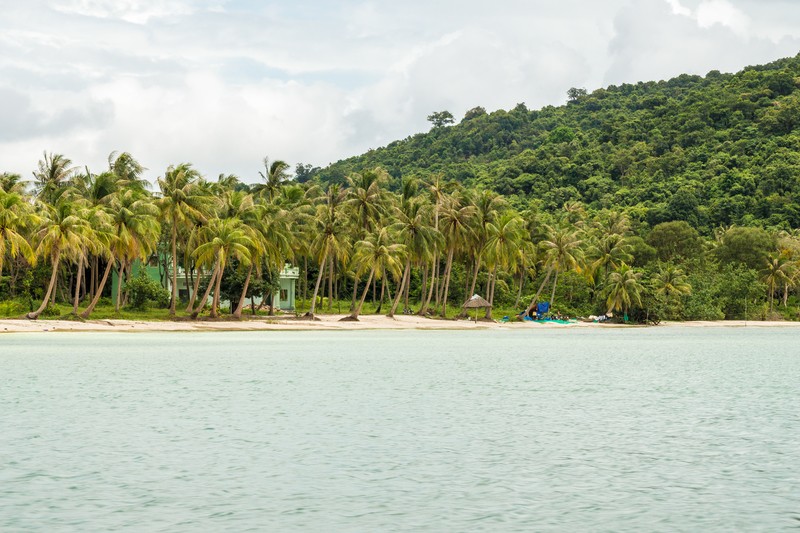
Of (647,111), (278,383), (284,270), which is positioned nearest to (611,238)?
(284,270)

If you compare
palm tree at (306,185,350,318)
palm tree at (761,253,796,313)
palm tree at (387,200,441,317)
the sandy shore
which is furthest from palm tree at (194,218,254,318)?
palm tree at (761,253,796,313)

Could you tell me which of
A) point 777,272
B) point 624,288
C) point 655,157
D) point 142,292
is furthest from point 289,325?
point 655,157

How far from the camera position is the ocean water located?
372 inches

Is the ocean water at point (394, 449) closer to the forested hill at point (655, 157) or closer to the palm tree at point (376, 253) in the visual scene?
the palm tree at point (376, 253)

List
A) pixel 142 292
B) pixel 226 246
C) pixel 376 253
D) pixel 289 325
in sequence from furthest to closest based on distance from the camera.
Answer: pixel 376 253 → pixel 142 292 → pixel 289 325 → pixel 226 246

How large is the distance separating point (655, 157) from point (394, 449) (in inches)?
4653

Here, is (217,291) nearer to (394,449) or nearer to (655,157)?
(394,449)

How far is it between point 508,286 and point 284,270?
2627 centimetres

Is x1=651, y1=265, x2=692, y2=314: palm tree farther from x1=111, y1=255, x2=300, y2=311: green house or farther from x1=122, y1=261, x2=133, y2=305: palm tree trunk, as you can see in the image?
x1=122, y1=261, x2=133, y2=305: palm tree trunk

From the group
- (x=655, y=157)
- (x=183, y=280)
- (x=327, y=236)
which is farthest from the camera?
(x=655, y=157)

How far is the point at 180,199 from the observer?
56219 millimetres

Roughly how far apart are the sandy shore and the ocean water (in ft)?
72.3

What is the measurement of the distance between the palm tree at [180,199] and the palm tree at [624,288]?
1415 inches

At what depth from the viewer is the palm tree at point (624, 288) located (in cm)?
7419
